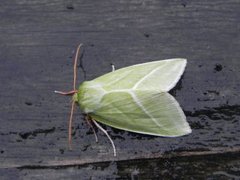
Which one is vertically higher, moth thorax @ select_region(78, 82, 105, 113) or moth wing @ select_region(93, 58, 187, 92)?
moth wing @ select_region(93, 58, 187, 92)

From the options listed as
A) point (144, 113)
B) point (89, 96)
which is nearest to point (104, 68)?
point (89, 96)

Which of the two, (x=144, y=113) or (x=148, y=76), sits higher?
(x=148, y=76)

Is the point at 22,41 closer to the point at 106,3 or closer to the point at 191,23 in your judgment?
the point at 106,3

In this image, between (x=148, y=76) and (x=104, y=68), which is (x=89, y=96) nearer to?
(x=104, y=68)

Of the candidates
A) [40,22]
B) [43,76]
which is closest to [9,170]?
[43,76]
